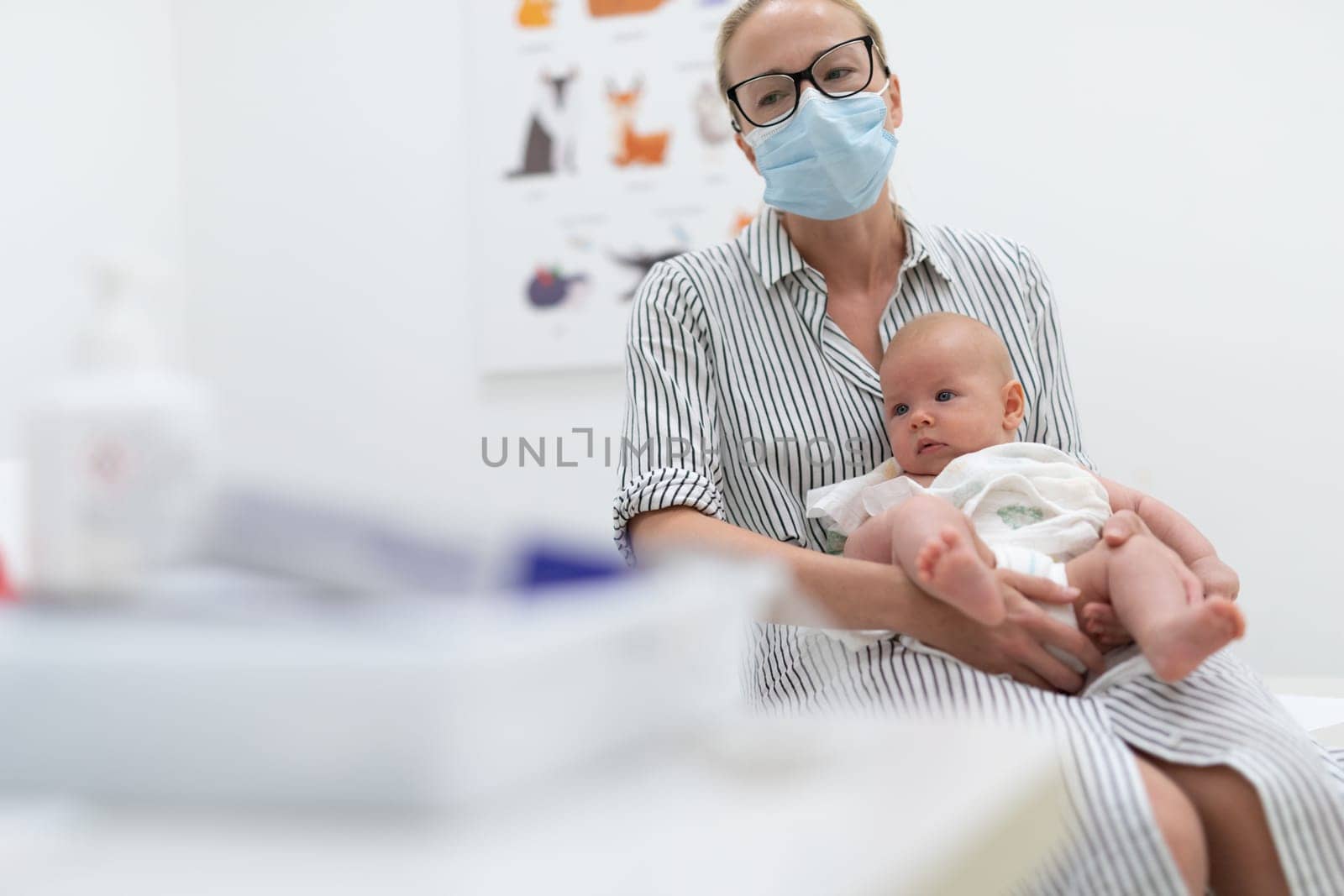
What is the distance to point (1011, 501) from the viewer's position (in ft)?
4.49

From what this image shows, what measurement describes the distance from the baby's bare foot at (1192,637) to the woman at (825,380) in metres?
0.06

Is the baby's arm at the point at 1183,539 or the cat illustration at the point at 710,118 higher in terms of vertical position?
the cat illustration at the point at 710,118

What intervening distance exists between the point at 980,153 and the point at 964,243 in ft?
3.51

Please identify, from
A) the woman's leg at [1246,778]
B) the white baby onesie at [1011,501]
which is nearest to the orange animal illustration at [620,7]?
the white baby onesie at [1011,501]

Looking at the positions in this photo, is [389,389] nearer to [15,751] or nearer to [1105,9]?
[1105,9]

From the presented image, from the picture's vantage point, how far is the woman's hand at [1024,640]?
1.18 m

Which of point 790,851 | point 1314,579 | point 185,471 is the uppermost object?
point 185,471

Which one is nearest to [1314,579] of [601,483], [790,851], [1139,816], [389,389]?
[601,483]

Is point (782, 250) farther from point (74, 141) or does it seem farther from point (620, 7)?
point (74, 141)

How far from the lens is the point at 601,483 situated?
2.89 meters

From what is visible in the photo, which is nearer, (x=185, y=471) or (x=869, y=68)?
(x=185, y=471)

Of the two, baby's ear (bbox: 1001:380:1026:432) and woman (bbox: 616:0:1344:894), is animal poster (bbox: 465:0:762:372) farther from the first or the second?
baby's ear (bbox: 1001:380:1026:432)

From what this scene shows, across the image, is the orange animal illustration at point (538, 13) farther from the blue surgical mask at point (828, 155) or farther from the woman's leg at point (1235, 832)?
the woman's leg at point (1235, 832)

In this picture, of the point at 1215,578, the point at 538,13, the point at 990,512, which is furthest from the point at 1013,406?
the point at 538,13
